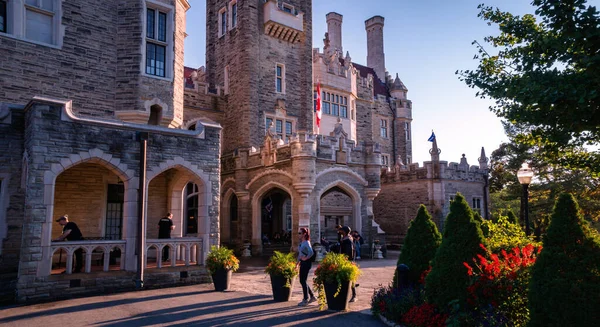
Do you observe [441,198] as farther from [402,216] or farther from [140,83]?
[140,83]

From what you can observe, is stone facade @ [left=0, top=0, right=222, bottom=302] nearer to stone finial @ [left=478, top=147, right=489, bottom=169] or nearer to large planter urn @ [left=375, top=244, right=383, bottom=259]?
large planter urn @ [left=375, top=244, right=383, bottom=259]

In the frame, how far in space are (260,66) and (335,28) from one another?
659 inches

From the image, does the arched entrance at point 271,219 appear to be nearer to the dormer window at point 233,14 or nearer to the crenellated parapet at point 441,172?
the crenellated parapet at point 441,172

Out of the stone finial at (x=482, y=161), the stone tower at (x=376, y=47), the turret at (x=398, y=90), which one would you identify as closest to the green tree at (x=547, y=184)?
the stone finial at (x=482, y=161)

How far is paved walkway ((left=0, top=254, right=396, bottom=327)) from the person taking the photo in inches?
322

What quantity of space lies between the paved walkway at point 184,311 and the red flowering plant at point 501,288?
1963 millimetres

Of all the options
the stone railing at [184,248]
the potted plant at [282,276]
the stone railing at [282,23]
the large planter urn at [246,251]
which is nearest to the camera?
the potted plant at [282,276]

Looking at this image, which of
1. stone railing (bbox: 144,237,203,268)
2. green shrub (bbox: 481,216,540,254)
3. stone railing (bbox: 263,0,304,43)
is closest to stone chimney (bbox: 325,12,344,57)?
stone railing (bbox: 263,0,304,43)

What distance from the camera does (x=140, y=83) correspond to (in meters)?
14.6

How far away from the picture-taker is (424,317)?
725 cm

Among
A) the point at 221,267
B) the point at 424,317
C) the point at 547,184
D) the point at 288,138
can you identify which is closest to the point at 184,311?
the point at 221,267

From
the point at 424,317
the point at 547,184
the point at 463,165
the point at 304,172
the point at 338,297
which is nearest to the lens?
the point at 424,317

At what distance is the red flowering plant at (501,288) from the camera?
22.2 ft

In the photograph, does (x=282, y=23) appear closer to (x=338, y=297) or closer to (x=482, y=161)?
(x=482, y=161)
